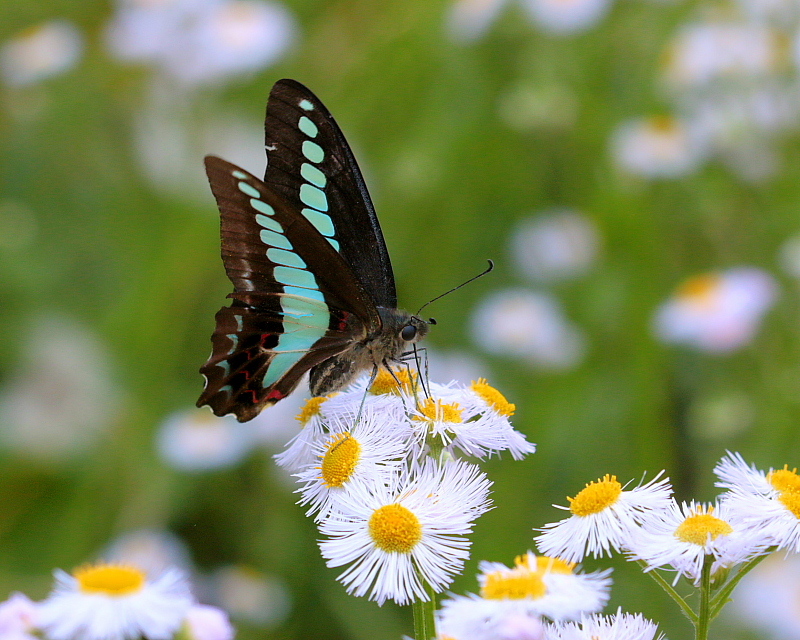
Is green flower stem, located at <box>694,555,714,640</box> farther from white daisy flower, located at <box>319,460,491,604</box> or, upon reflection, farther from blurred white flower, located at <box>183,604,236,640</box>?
blurred white flower, located at <box>183,604,236,640</box>

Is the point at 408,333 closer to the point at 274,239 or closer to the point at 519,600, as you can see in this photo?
the point at 274,239

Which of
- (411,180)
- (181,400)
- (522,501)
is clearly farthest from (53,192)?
(522,501)

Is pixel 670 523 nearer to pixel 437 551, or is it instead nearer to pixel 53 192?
pixel 437 551

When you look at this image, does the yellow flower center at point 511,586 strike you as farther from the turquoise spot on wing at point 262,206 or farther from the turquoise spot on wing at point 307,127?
the turquoise spot on wing at point 307,127

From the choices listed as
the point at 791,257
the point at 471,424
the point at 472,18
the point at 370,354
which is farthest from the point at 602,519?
the point at 472,18

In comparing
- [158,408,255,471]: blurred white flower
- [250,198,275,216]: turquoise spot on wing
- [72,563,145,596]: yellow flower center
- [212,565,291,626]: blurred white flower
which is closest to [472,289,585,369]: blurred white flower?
[158,408,255,471]: blurred white flower
